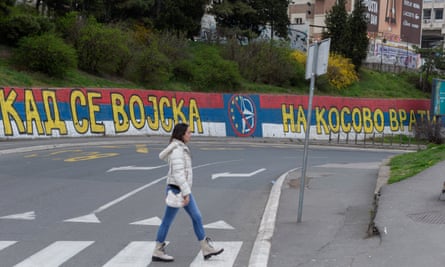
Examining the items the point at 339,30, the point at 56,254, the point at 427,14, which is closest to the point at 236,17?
the point at 339,30

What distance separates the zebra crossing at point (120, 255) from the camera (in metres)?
7.68

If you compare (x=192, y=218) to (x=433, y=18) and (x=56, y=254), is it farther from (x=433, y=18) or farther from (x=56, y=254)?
(x=433, y=18)

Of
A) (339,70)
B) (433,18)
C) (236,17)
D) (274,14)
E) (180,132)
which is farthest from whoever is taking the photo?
(433,18)

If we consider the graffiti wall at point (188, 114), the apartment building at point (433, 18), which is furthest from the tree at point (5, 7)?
the apartment building at point (433, 18)

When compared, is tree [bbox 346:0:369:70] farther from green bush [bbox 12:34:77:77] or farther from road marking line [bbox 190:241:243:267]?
road marking line [bbox 190:241:243:267]

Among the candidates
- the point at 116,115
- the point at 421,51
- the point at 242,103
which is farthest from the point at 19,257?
the point at 421,51

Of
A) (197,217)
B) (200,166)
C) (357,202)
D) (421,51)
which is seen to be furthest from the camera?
(421,51)

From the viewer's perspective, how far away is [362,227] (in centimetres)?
966

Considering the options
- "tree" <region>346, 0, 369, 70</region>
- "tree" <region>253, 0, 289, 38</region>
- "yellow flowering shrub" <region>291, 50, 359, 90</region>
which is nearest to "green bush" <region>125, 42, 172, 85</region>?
"yellow flowering shrub" <region>291, 50, 359, 90</region>

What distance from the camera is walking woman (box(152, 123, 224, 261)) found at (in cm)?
763

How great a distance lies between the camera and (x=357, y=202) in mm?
12227

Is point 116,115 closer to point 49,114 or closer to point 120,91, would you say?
point 120,91

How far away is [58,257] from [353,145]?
31611 millimetres

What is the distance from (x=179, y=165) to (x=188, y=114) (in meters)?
28.9
